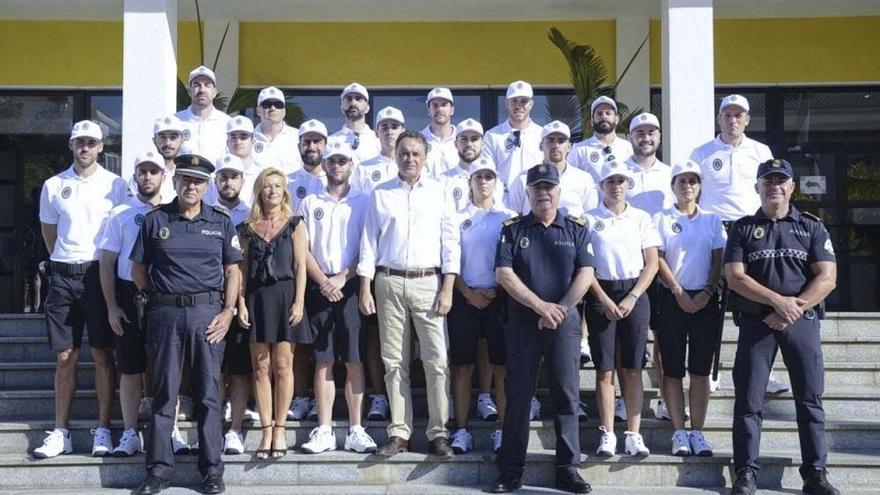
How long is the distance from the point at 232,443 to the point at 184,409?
0.57 m

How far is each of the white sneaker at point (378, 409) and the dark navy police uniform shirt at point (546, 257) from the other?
129 centimetres

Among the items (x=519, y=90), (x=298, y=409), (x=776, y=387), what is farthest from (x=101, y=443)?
(x=776, y=387)

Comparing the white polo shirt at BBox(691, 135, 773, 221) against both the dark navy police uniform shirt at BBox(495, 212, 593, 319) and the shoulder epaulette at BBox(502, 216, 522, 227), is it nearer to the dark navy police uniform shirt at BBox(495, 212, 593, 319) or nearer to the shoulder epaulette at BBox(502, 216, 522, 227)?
the dark navy police uniform shirt at BBox(495, 212, 593, 319)

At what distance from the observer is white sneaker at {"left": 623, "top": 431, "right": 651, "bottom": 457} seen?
20.2ft

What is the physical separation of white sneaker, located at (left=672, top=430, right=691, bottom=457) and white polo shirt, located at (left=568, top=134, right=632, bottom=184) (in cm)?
213

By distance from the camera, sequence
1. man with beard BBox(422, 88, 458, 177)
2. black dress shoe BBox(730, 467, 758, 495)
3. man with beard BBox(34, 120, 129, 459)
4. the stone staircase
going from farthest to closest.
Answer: man with beard BBox(422, 88, 458, 177)
man with beard BBox(34, 120, 129, 459)
the stone staircase
black dress shoe BBox(730, 467, 758, 495)

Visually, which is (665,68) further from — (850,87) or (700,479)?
(700,479)

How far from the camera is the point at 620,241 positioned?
629 centimetres

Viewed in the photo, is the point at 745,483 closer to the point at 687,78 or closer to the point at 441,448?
the point at 441,448

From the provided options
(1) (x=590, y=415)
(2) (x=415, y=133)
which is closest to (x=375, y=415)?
(1) (x=590, y=415)

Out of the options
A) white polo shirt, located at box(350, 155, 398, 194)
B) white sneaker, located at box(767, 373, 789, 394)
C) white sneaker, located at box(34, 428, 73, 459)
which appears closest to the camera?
white sneaker, located at box(34, 428, 73, 459)

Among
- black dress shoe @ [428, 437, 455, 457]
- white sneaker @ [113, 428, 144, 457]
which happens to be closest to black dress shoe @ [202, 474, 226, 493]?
white sneaker @ [113, 428, 144, 457]

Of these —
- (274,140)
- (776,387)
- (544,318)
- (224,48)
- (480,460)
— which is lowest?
(480,460)

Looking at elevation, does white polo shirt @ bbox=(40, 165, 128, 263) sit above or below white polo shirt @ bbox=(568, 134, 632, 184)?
below
